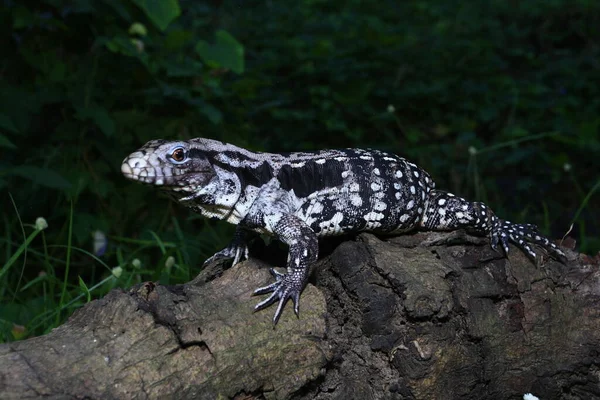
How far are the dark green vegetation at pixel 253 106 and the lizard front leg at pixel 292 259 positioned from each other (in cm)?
119

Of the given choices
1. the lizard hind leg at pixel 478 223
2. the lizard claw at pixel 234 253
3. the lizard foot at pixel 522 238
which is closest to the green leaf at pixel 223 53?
the lizard claw at pixel 234 253

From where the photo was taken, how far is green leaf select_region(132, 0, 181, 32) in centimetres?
556

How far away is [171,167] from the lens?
3.87 m

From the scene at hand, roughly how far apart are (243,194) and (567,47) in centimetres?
Answer: 1070

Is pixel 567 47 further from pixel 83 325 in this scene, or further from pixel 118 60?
pixel 83 325

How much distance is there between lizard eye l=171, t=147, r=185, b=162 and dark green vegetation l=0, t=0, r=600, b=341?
109cm

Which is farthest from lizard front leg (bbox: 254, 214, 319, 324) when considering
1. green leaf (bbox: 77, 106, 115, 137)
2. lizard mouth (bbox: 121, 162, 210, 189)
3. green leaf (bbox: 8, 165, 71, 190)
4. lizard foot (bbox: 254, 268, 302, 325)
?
green leaf (bbox: 77, 106, 115, 137)

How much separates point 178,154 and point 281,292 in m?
1.00

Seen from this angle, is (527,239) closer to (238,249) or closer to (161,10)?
(238,249)

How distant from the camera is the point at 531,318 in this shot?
420 cm

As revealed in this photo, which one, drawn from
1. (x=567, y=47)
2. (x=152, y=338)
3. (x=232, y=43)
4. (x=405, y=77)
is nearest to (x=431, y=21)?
(x=567, y=47)

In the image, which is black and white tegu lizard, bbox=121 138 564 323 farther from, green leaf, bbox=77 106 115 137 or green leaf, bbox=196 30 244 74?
green leaf, bbox=196 30 244 74

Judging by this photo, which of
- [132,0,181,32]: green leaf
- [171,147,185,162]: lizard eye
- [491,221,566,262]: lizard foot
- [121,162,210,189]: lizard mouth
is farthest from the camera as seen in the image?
[132,0,181,32]: green leaf

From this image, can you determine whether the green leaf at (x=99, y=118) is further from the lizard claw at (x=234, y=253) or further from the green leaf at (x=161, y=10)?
the lizard claw at (x=234, y=253)
